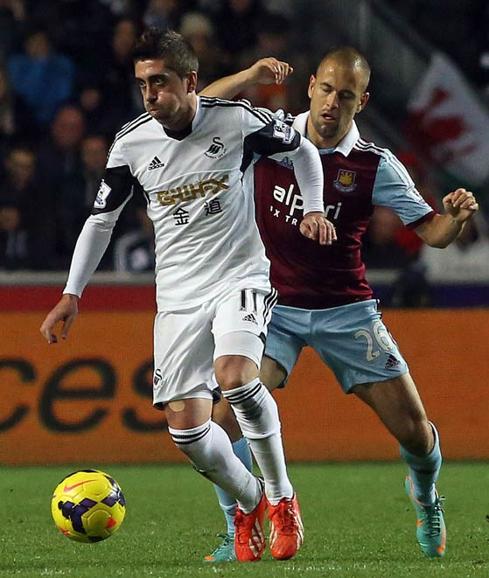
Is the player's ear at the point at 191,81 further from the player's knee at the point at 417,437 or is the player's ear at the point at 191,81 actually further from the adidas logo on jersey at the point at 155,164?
the player's knee at the point at 417,437

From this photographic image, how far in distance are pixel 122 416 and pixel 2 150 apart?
10.8 ft

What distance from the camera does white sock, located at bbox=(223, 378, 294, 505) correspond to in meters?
6.27

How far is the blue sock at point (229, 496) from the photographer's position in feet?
22.8

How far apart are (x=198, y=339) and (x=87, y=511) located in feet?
3.03

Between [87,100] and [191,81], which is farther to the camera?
[87,100]

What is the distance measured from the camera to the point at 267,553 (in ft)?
22.6

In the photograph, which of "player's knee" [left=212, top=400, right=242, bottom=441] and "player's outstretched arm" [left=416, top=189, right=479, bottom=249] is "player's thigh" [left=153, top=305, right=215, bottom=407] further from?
"player's outstretched arm" [left=416, top=189, right=479, bottom=249]

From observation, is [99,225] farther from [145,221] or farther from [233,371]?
[145,221]

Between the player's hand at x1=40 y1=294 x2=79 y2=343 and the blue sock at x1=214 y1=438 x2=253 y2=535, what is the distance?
1.01 m

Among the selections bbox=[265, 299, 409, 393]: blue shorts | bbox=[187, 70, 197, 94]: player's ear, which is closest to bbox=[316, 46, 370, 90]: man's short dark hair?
bbox=[187, 70, 197, 94]: player's ear

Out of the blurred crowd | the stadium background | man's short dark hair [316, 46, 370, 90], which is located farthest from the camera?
the blurred crowd

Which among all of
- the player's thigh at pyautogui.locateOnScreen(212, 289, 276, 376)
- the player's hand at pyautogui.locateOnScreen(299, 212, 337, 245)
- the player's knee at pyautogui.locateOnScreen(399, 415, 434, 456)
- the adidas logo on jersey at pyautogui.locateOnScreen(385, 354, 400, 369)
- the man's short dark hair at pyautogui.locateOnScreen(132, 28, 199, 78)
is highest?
the man's short dark hair at pyautogui.locateOnScreen(132, 28, 199, 78)

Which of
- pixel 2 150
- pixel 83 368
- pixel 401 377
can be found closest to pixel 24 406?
pixel 83 368

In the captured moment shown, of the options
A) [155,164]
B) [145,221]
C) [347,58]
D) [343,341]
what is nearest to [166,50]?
[155,164]
